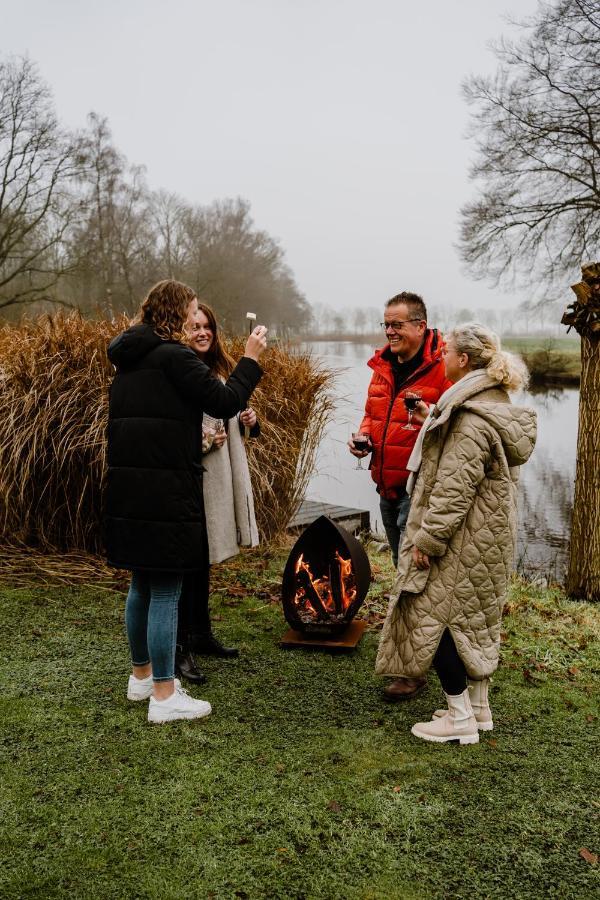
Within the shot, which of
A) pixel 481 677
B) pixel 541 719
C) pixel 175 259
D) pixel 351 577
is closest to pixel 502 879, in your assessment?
pixel 481 677

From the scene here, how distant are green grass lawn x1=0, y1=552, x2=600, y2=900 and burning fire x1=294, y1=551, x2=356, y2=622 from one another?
26 centimetres

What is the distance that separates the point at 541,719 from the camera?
11.2 feet

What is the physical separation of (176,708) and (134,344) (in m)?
1.64

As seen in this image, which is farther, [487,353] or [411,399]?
[411,399]

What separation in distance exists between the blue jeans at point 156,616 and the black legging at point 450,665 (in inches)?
44.8

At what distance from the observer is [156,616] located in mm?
3070

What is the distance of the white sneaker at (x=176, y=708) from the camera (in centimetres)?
323

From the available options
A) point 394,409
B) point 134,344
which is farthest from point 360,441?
point 134,344

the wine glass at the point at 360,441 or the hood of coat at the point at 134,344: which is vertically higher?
the hood of coat at the point at 134,344

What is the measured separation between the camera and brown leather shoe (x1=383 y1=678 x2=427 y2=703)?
3557mm

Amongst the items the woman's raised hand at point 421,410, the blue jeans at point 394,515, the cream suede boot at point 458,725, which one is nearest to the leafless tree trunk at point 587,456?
the blue jeans at point 394,515

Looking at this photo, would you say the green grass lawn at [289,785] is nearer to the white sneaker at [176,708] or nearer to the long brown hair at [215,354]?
the white sneaker at [176,708]

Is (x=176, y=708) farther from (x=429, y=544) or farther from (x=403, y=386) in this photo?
(x=403, y=386)

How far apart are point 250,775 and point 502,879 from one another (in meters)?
1.01
